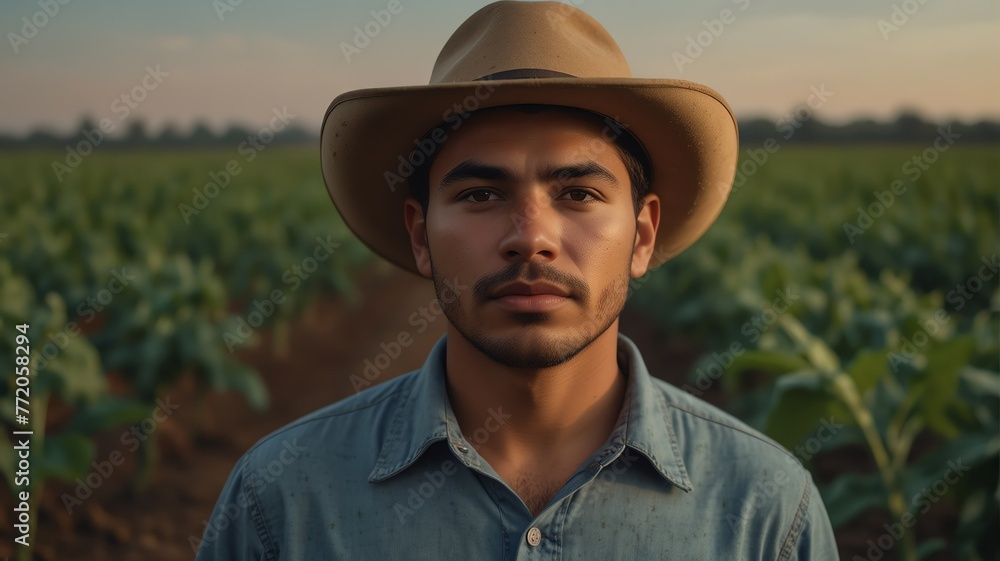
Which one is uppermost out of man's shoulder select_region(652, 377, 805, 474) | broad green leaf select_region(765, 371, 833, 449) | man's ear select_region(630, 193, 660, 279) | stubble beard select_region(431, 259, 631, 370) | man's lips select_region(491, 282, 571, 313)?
man's ear select_region(630, 193, 660, 279)

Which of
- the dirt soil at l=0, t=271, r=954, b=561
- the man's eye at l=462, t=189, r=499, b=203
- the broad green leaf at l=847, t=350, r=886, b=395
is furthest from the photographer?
the dirt soil at l=0, t=271, r=954, b=561

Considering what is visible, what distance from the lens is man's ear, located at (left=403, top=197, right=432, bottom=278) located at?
2125mm

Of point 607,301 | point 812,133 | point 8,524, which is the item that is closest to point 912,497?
point 607,301

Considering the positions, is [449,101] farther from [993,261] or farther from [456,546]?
[993,261]

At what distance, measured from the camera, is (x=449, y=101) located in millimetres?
1876

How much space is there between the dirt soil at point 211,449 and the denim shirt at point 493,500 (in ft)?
9.55

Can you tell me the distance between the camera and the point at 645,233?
215 cm

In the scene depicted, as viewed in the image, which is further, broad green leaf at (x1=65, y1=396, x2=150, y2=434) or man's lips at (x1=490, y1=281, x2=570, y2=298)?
broad green leaf at (x1=65, y1=396, x2=150, y2=434)

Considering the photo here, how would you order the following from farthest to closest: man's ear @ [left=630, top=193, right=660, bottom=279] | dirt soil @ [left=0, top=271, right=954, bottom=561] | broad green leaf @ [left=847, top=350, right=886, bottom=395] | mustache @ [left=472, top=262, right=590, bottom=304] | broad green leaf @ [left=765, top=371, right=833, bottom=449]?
1. dirt soil @ [left=0, top=271, right=954, bottom=561]
2. broad green leaf @ [left=765, top=371, right=833, bottom=449]
3. broad green leaf @ [left=847, top=350, right=886, bottom=395]
4. man's ear @ [left=630, top=193, right=660, bottom=279]
5. mustache @ [left=472, top=262, right=590, bottom=304]

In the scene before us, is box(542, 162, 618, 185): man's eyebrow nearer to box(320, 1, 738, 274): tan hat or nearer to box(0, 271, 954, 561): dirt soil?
box(320, 1, 738, 274): tan hat

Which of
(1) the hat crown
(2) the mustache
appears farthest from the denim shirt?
(1) the hat crown

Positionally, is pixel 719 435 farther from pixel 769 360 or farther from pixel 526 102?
pixel 769 360

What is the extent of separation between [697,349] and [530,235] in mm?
7174

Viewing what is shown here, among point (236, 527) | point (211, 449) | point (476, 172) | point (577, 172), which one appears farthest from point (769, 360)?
point (211, 449)
